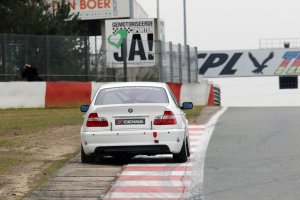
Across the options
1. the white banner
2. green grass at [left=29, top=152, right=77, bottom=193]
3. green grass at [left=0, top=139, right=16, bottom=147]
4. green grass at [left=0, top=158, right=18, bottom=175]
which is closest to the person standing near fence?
the white banner

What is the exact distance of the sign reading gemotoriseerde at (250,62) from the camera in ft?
A: 208

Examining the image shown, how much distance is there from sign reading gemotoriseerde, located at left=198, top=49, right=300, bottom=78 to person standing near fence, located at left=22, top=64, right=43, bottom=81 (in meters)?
36.0

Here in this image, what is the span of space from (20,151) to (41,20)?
1143 inches

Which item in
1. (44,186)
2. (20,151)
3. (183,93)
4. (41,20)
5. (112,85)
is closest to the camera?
(44,186)

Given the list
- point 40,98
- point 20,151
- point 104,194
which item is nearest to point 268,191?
point 104,194

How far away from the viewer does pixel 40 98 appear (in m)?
29.2

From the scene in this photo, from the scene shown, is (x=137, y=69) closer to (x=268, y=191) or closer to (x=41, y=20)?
(x=41, y=20)

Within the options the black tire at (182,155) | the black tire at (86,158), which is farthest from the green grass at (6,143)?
the black tire at (182,155)

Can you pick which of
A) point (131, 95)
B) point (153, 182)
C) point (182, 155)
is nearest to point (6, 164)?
point (131, 95)

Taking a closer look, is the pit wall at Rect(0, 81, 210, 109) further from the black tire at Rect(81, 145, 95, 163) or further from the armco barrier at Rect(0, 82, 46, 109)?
the black tire at Rect(81, 145, 95, 163)

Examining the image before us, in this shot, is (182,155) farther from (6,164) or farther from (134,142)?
(6,164)

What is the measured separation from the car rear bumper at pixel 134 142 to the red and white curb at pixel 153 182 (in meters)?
0.26

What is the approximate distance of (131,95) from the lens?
13.6m

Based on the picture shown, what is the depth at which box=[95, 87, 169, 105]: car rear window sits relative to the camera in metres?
13.5
